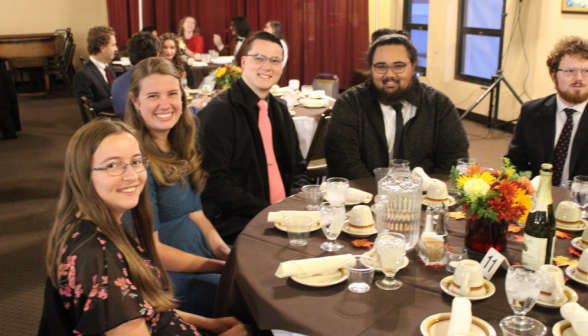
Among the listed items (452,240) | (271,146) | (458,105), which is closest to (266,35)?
(271,146)

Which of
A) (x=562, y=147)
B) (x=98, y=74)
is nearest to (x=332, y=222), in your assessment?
(x=562, y=147)

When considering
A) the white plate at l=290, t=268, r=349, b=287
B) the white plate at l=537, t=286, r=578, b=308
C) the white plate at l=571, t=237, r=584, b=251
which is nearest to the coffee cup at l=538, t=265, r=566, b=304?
the white plate at l=537, t=286, r=578, b=308

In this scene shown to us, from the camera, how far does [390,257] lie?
1.49 m

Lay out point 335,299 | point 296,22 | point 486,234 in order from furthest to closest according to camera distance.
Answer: point 296,22 < point 486,234 < point 335,299

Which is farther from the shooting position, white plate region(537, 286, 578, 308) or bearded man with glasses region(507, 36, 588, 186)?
bearded man with glasses region(507, 36, 588, 186)

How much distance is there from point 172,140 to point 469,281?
1.45m

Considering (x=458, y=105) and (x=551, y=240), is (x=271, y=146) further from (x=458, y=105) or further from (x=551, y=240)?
(x=458, y=105)

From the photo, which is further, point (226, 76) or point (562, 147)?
point (226, 76)

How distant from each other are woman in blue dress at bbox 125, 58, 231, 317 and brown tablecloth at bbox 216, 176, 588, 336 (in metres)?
0.29

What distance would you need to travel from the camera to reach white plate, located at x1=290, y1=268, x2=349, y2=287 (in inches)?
60.6

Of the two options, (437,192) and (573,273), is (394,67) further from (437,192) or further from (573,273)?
(573,273)

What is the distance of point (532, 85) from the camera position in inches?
245

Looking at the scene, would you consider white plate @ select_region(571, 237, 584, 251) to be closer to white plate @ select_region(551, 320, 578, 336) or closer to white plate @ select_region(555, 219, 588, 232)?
white plate @ select_region(555, 219, 588, 232)

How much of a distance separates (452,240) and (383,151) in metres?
1.18
